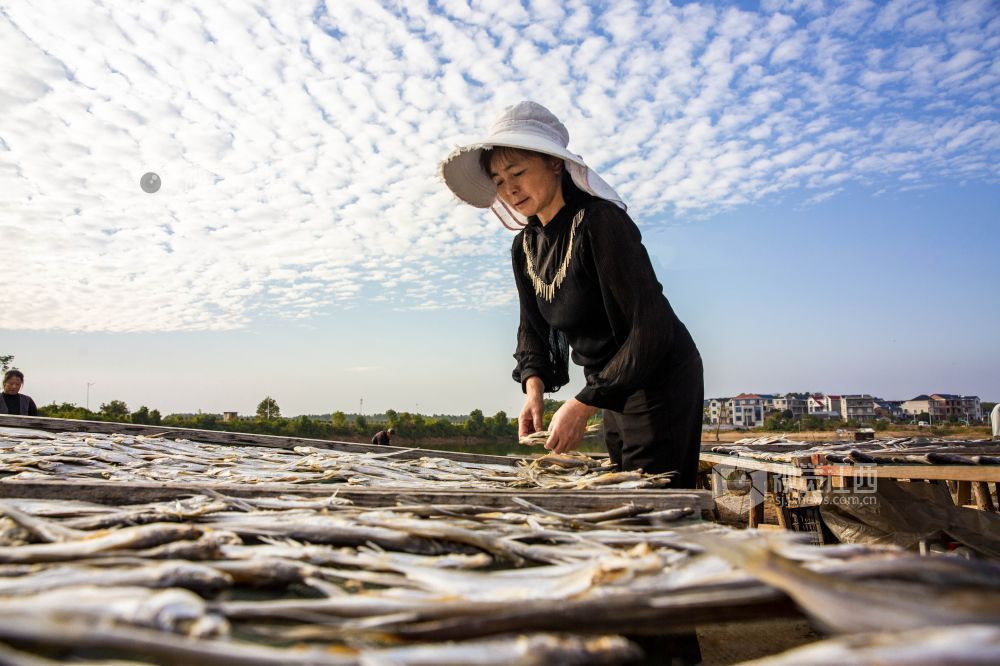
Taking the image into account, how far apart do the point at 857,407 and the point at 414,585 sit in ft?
437

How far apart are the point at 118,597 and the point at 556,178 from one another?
8.41 feet

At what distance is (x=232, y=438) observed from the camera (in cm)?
459

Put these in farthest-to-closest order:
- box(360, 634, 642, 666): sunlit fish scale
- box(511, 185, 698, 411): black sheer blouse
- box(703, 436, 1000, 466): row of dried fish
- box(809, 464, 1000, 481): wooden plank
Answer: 1. box(703, 436, 1000, 466): row of dried fish
2. box(809, 464, 1000, 481): wooden plank
3. box(511, 185, 698, 411): black sheer blouse
4. box(360, 634, 642, 666): sunlit fish scale

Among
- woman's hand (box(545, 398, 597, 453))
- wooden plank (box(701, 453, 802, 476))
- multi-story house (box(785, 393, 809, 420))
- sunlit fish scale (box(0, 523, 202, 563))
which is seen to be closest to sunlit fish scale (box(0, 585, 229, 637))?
sunlit fish scale (box(0, 523, 202, 563))

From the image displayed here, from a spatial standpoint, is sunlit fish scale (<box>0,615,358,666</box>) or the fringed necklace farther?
the fringed necklace

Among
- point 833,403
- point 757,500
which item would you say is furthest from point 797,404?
point 757,500

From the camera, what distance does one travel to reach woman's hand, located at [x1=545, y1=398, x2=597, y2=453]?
271 centimetres

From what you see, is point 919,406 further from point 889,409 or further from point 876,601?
point 876,601

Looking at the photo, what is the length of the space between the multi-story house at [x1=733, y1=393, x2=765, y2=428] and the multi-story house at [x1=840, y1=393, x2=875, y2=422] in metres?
13.9

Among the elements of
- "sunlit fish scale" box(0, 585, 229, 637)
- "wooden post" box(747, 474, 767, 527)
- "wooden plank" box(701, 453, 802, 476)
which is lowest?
"wooden post" box(747, 474, 767, 527)

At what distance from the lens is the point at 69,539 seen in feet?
4.36

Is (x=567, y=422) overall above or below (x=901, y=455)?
above

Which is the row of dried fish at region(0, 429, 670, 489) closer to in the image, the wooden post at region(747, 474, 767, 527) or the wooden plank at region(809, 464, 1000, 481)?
the wooden plank at region(809, 464, 1000, 481)

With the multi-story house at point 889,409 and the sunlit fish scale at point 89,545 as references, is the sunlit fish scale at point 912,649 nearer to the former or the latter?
the sunlit fish scale at point 89,545
